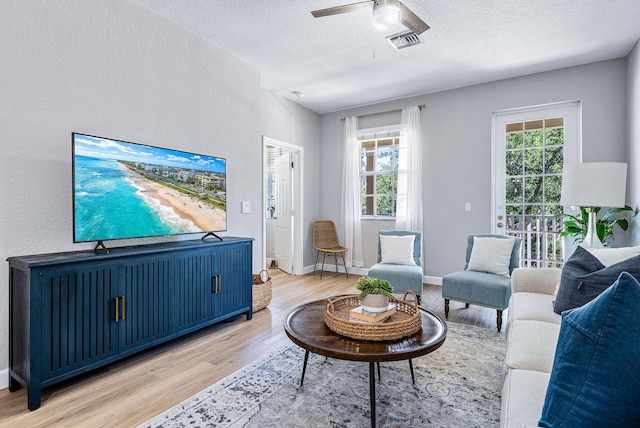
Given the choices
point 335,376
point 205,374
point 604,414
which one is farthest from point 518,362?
point 205,374

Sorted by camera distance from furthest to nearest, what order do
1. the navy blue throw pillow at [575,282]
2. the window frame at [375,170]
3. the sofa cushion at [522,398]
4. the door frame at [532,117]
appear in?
the window frame at [375,170] → the door frame at [532,117] → the navy blue throw pillow at [575,282] → the sofa cushion at [522,398]

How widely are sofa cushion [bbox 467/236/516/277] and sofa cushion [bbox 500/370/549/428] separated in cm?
207

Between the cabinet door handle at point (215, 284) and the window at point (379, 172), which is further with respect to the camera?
the window at point (379, 172)

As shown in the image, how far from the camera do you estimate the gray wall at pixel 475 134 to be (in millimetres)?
3695

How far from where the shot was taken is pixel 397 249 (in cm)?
398

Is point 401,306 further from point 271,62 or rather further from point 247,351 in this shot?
point 271,62

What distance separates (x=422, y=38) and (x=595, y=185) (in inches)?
78.9

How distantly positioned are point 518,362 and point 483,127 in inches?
143

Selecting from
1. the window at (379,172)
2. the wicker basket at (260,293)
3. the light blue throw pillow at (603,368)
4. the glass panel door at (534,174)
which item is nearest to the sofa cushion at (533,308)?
the light blue throw pillow at (603,368)

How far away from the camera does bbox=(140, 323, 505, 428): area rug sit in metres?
1.71

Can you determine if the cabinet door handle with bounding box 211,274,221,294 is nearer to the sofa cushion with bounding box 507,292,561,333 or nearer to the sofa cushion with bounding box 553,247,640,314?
the sofa cushion with bounding box 507,292,561,333

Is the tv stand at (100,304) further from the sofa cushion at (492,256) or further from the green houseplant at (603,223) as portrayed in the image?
the green houseplant at (603,223)

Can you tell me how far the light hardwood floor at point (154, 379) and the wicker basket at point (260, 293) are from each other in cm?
11

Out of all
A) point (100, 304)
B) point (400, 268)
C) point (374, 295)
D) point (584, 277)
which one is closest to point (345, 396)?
point (374, 295)
